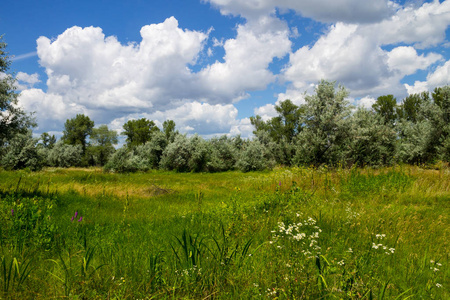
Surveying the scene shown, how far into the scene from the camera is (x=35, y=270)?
330 cm

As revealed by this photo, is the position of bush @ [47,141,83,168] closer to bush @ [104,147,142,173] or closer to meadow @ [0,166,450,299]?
bush @ [104,147,142,173]

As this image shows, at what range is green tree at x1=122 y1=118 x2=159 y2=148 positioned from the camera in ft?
222

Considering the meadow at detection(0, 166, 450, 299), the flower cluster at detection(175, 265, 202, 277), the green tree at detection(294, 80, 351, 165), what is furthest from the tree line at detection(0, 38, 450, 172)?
the flower cluster at detection(175, 265, 202, 277)

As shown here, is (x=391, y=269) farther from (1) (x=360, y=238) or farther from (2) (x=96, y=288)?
(2) (x=96, y=288)

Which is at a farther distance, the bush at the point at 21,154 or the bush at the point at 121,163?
the bush at the point at 121,163

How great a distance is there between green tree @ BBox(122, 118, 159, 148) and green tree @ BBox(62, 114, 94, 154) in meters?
14.0

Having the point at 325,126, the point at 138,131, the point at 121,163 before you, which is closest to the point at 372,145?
the point at 325,126

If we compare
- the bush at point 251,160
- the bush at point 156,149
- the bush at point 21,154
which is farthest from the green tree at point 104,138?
the bush at point 251,160

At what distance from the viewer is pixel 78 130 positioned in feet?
238

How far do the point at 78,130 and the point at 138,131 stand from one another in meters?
20.7

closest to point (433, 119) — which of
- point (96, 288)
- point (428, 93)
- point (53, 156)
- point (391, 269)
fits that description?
point (391, 269)

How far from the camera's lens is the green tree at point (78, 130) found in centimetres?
7275

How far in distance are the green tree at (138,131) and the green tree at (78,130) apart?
45.9 ft

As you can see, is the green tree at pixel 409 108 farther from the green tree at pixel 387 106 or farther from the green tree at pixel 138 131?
the green tree at pixel 138 131
